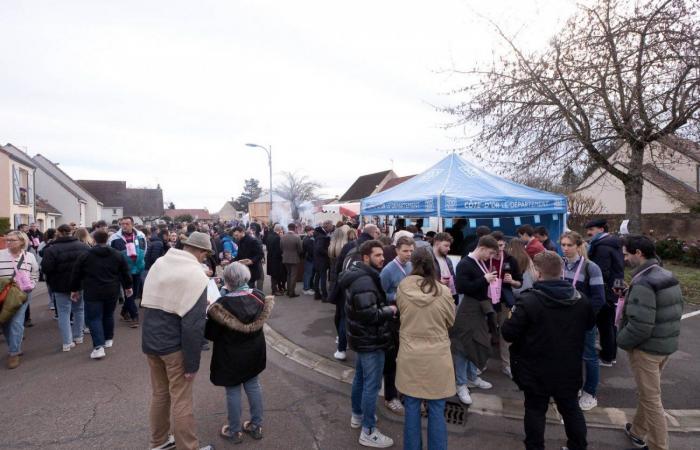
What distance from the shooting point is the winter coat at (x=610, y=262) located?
4.55 metres

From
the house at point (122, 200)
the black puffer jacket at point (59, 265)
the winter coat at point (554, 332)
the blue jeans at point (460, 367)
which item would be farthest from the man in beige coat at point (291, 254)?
the house at point (122, 200)

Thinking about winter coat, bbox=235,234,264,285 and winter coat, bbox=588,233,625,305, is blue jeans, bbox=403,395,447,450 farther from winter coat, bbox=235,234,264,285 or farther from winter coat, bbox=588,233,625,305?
winter coat, bbox=235,234,264,285

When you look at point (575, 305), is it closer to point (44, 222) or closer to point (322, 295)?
point (322, 295)

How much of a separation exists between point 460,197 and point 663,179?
12.6m

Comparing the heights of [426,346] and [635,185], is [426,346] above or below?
below

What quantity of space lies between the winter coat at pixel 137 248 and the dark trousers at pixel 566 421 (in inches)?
275

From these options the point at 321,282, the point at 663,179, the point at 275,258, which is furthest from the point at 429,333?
Result: the point at 663,179

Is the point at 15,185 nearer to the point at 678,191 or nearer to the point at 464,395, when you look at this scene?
the point at 464,395

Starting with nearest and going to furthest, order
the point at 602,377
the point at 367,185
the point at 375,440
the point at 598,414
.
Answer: the point at 375,440 < the point at 598,414 < the point at 602,377 < the point at 367,185

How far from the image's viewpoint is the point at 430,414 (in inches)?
115

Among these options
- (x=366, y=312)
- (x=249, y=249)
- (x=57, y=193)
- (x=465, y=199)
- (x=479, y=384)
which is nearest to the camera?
(x=366, y=312)

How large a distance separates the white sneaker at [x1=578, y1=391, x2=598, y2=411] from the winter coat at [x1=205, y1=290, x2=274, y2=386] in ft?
10.9

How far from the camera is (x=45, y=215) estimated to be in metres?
28.7

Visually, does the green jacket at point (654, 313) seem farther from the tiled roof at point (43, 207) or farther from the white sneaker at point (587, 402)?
the tiled roof at point (43, 207)
